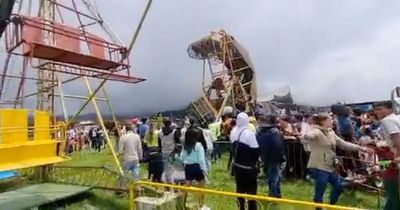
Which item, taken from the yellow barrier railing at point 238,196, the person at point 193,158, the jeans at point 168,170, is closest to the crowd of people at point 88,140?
the jeans at point 168,170

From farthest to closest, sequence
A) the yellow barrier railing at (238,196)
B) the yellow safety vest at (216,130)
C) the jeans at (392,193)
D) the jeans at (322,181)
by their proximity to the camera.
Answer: the yellow safety vest at (216,130), the jeans at (322,181), the jeans at (392,193), the yellow barrier railing at (238,196)

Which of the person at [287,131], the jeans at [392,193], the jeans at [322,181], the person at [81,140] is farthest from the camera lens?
the person at [81,140]

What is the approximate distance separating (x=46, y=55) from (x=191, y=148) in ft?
9.07

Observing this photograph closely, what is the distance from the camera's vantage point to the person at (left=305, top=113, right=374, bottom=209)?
673 cm

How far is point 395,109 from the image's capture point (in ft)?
15.3

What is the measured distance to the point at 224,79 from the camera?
25.0 meters

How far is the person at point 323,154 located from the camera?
6727 mm

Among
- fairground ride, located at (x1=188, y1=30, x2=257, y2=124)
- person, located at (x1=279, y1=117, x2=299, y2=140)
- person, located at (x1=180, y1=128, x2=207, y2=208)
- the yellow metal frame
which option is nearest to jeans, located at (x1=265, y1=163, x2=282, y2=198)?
person, located at (x1=180, y1=128, x2=207, y2=208)

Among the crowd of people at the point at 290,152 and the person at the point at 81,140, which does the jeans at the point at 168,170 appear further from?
the person at the point at 81,140

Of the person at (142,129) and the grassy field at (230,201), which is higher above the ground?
the person at (142,129)

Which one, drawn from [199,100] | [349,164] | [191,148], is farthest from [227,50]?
[191,148]

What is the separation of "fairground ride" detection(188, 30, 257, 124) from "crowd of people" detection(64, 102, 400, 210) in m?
12.0

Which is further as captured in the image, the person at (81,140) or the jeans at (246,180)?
the person at (81,140)

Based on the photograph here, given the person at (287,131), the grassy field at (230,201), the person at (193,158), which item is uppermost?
the person at (287,131)
